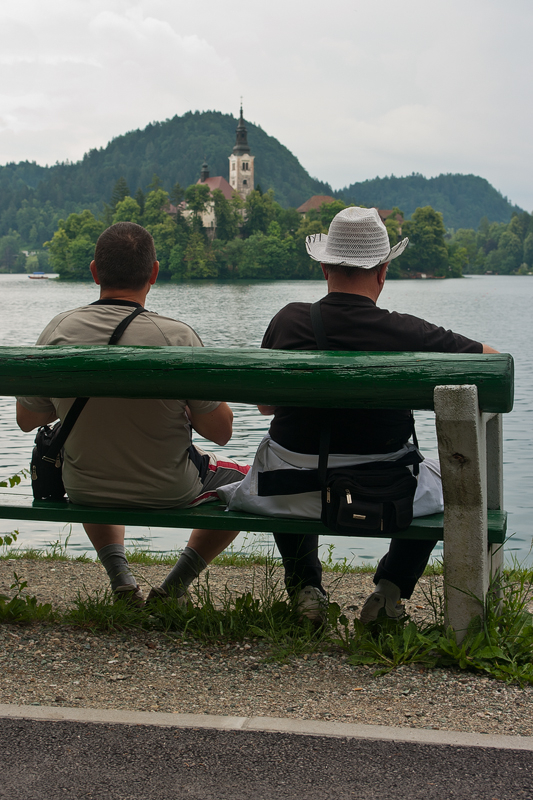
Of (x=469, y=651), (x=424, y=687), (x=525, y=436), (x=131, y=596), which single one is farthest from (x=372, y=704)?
(x=525, y=436)

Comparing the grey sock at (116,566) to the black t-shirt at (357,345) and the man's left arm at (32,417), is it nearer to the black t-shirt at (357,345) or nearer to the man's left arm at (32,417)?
the man's left arm at (32,417)

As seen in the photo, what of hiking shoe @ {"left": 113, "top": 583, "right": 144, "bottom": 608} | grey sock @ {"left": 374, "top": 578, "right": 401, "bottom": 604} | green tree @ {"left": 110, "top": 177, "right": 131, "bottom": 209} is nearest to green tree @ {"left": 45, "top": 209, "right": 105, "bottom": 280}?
green tree @ {"left": 110, "top": 177, "right": 131, "bottom": 209}

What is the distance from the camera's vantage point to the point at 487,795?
192 cm

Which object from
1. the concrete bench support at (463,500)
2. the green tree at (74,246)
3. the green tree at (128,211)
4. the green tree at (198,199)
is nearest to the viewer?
the concrete bench support at (463,500)

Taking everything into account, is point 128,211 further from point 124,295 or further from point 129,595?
point 129,595

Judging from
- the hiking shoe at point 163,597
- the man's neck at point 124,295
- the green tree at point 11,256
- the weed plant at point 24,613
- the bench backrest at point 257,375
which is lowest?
the weed plant at point 24,613

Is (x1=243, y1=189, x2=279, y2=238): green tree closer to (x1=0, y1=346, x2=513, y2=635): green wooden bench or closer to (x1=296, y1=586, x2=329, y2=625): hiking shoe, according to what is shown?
(x1=296, y1=586, x2=329, y2=625): hiking shoe

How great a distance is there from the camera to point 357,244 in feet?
10.0

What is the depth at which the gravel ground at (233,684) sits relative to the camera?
238 cm

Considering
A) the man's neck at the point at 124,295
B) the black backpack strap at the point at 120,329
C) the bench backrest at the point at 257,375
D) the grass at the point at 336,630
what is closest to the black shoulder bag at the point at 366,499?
the bench backrest at the point at 257,375

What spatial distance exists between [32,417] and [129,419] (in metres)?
0.48

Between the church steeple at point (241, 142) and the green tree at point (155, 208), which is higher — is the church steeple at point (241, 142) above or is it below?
above

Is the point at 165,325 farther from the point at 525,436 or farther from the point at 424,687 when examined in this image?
the point at 525,436

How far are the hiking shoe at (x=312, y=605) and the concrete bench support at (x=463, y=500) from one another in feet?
1.65
